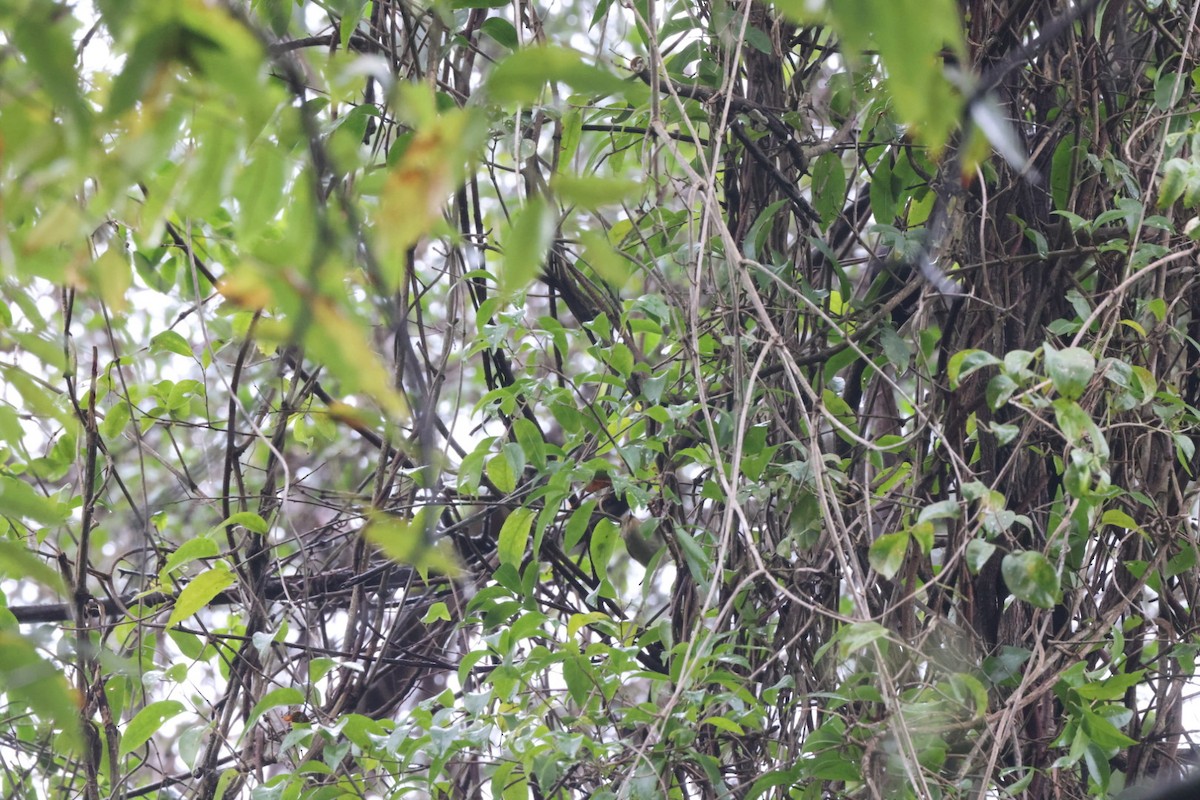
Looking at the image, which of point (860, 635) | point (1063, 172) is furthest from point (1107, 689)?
point (1063, 172)

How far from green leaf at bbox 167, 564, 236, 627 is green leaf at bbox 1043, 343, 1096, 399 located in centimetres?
104

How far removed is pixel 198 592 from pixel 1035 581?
1.01 metres

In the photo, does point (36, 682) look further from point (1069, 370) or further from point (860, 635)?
point (1069, 370)

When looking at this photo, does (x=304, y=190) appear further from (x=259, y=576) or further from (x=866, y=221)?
(x=866, y=221)

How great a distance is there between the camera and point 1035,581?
1.04 metres

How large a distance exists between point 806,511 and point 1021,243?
0.49 m

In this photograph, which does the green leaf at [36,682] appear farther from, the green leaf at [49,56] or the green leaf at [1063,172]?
the green leaf at [1063,172]

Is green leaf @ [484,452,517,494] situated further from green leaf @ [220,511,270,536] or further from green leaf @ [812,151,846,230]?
green leaf @ [812,151,846,230]

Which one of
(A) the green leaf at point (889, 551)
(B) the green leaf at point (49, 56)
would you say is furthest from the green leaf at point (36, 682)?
(A) the green leaf at point (889, 551)

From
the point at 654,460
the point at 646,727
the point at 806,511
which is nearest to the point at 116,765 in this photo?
the point at 646,727

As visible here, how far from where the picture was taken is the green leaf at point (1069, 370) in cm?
98

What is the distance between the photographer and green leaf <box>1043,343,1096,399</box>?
3.22 ft

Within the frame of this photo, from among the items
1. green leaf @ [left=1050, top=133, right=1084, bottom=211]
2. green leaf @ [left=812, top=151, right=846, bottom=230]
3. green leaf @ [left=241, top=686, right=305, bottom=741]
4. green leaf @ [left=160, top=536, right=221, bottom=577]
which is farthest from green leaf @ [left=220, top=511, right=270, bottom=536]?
green leaf @ [left=1050, top=133, right=1084, bottom=211]

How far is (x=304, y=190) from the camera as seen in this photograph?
22.5 inches
